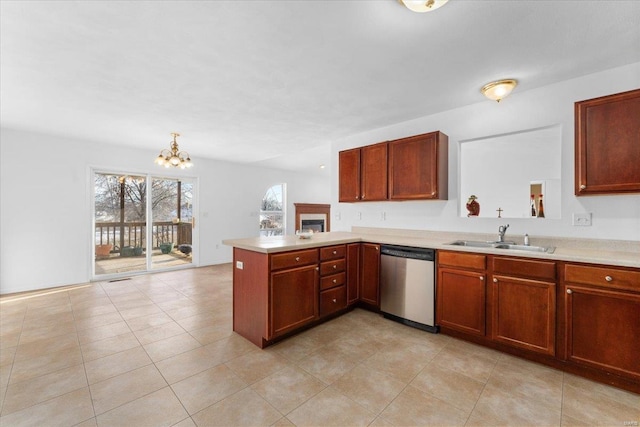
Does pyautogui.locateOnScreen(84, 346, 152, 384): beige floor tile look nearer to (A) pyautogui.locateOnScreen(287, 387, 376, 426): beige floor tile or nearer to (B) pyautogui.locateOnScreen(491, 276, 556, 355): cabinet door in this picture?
(A) pyautogui.locateOnScreen(287, 387, 376, 426): beige floor tile

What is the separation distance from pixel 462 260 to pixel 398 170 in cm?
131

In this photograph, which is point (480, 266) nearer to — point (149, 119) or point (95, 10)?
point (95, 10)

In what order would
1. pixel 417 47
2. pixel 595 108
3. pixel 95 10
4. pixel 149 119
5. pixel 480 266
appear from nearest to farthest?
pixel 95 10
pixel 417 47
pixel 595 108
pixel 480 266
pixel 149 119

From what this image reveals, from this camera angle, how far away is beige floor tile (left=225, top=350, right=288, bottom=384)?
2014mm

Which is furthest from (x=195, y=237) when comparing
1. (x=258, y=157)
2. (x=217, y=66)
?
(x=217, y=66)

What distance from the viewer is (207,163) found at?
611 cm

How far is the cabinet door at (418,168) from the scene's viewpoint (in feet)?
9.87

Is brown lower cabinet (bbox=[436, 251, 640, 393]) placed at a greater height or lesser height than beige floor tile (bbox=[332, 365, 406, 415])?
greater

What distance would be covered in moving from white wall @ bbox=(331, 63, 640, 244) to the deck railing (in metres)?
4.39

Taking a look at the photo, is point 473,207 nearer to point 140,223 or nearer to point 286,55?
point 286,55

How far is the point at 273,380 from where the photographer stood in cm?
195

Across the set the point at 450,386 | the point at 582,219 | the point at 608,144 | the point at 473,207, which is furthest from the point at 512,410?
the point at 608,144

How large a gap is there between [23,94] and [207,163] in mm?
3375

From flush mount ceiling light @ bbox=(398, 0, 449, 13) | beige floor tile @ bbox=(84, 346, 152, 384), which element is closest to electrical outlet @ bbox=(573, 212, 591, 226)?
flush mount ceiling light @ bbox=(398, 0, 449, 13)
